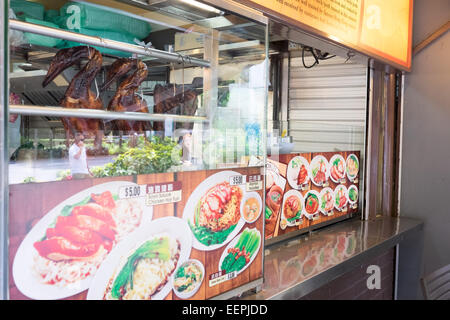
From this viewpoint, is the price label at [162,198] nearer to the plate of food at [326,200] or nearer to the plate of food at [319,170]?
the plate of food at [319,170]

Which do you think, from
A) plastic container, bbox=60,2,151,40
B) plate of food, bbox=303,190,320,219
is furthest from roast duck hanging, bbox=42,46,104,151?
plate of food, bbox=303,190,320,219

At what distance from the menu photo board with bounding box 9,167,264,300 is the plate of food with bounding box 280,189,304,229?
91 cm

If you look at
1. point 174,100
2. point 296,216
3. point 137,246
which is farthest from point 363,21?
point 137,246

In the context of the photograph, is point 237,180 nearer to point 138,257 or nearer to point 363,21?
point 138,257

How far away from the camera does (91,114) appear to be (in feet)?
6.37

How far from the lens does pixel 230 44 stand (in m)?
2.26

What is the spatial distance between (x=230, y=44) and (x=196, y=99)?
37cm

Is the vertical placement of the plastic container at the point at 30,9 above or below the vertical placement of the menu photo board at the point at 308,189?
above

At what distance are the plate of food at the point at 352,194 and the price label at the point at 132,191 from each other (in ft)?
8.83

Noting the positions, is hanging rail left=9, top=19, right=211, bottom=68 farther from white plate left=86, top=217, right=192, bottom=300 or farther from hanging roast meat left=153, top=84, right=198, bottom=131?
white plate left=86, top=217, right=192, bottom=300

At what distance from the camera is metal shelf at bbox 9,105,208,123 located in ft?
5.31

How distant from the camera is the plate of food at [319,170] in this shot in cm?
331

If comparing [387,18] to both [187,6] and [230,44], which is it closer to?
[230,44]

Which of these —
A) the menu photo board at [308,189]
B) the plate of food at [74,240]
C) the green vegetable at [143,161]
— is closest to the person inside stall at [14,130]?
the green vegetable at [143,161]
